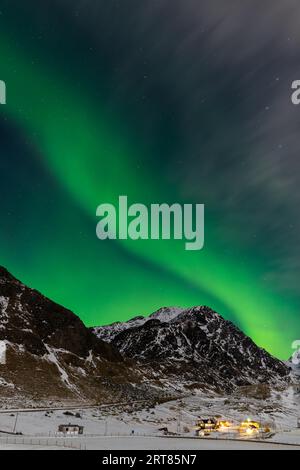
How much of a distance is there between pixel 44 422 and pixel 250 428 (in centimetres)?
4737

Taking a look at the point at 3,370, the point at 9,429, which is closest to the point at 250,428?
the point at 9,429

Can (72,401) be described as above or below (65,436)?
above

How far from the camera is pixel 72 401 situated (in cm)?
17625
